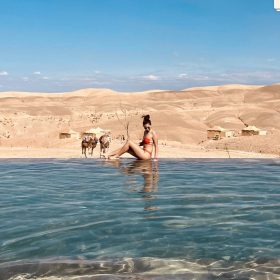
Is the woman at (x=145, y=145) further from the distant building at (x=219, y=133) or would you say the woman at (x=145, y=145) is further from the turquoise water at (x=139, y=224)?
the distant building at (x=219, y=133)

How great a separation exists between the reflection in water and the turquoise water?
0.02 meters

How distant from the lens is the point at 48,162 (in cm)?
1325

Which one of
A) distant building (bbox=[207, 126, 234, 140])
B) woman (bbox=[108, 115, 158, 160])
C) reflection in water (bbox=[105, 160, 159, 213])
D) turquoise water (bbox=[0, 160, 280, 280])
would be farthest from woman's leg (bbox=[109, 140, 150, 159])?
distant building (bbox=[207, 126, 234, 140])

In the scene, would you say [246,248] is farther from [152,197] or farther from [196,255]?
[152,197]

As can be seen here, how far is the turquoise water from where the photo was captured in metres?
4.96

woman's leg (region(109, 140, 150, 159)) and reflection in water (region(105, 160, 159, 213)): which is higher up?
woman's leg (region(109, 140, 150, 159))

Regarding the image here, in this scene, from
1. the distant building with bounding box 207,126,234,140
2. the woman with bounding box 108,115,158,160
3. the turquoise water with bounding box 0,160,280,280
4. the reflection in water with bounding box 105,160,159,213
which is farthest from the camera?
the distant building with bounding box 207,126,234,140

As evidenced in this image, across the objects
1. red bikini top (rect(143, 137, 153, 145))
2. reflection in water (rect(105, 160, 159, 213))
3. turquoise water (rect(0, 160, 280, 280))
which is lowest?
turquoise water (rect(0, 160, 280, 280))

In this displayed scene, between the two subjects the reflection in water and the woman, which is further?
the woman

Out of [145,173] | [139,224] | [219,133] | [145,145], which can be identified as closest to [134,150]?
[145,145]

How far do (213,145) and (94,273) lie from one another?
21812 mm

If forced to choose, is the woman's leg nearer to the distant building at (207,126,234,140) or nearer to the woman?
the woman

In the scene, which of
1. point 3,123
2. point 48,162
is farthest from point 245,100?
point 48,162

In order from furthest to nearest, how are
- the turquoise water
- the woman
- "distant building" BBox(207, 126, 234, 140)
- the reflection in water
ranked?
1. "distant building" BBox(207, 126, 234, 140)
2. the woman
3. the reflection in water
4. the turquoise water
